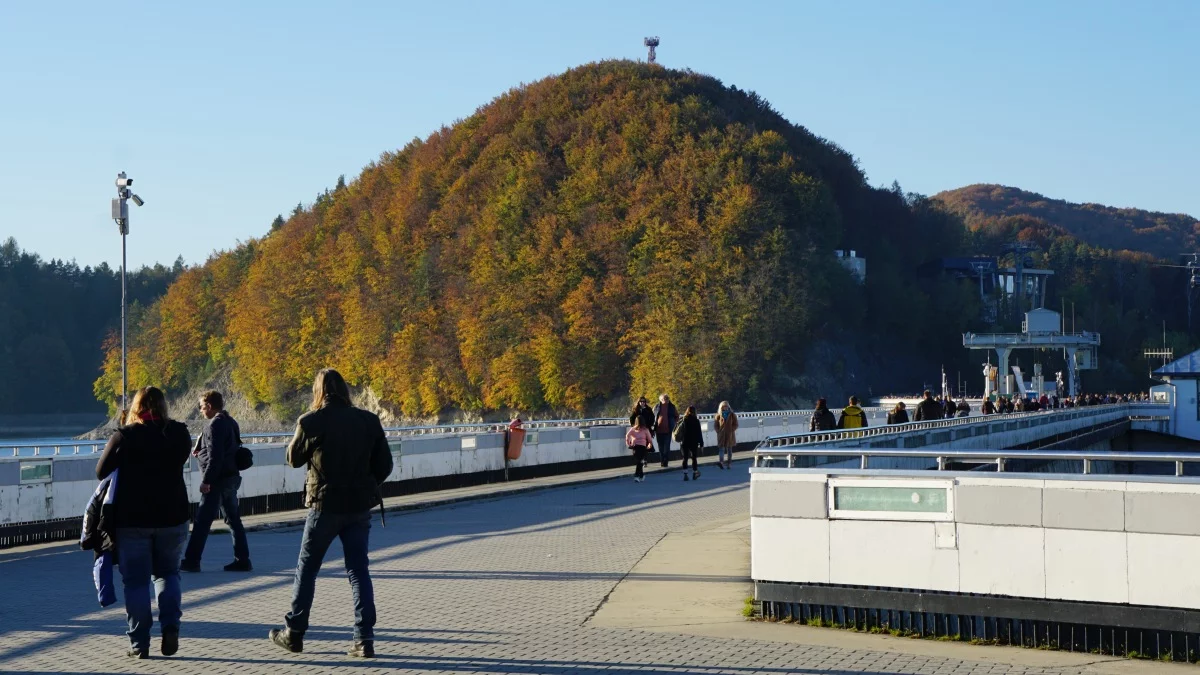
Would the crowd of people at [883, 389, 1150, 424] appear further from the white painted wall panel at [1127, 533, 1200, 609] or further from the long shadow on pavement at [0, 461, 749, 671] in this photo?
the white painted wall panel at [1127, 533, 1200, 609]

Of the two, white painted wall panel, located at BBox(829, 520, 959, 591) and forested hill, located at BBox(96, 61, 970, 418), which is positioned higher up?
forested hill, located at BBox(96, 61, 970, 418)

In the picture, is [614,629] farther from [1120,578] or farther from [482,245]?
[482,245]

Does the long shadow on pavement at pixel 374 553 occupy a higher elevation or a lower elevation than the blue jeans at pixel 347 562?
lower

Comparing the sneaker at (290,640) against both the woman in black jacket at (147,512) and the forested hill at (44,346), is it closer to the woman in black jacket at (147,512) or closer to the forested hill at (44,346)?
the woman in black jacket at (147,512)

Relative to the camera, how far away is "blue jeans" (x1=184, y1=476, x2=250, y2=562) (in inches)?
553

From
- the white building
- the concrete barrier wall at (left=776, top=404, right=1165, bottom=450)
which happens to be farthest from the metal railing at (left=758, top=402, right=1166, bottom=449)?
the white building

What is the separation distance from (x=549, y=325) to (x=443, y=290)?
15856 mm

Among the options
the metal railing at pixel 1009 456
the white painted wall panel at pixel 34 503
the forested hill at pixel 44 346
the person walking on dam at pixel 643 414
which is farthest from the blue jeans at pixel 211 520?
the forested hill at pixel 44 346

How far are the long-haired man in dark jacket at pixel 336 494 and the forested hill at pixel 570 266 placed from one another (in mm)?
97883

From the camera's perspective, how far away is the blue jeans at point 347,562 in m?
9.33

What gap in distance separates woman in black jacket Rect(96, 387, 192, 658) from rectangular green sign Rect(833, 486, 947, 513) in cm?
442

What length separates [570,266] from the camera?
121m

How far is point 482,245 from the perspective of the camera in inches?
5089

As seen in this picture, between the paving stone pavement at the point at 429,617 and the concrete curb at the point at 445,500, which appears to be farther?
the concrete curb at the point at 445,500
